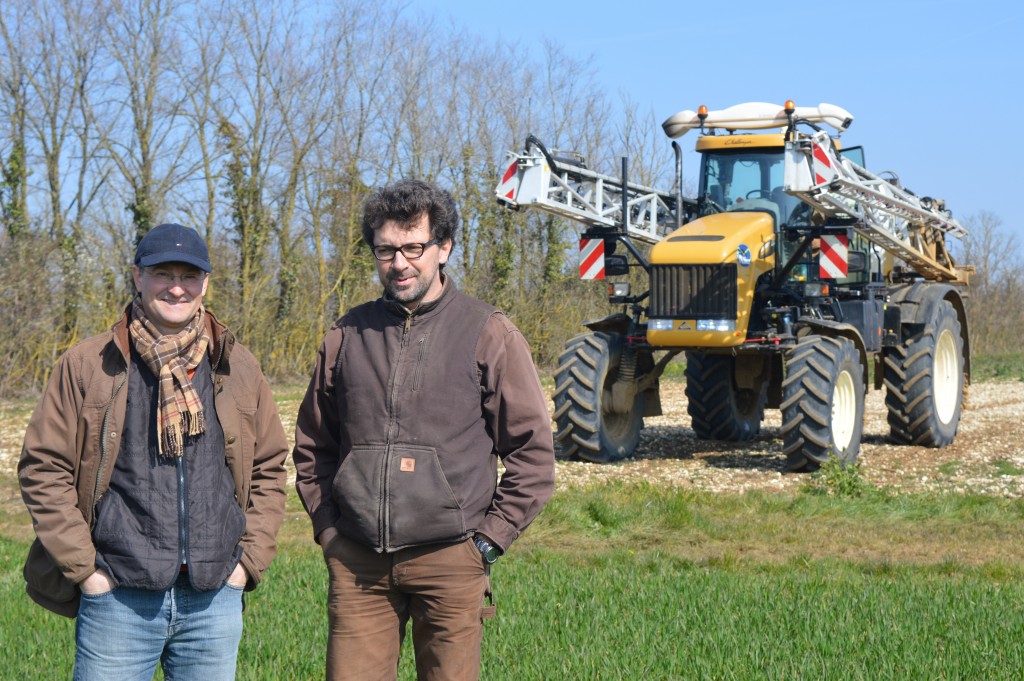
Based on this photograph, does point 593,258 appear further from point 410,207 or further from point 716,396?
point 410,207

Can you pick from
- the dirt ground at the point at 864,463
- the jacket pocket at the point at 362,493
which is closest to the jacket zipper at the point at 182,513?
the jacket pocket at the point at 362,493

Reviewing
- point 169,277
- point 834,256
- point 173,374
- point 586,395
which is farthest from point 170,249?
point 834,256

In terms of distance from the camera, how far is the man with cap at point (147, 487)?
321cm

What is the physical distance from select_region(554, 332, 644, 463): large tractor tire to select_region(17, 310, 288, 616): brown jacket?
25.1 feet

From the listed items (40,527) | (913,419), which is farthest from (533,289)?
(40,527)

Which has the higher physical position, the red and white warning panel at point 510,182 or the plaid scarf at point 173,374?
the red and white warning panel at point 510,182

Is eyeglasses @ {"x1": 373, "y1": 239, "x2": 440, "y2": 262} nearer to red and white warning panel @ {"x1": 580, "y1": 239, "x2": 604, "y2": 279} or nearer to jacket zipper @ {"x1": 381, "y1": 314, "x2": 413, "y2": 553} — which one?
jacket zipper @ {"x1": 381, "y1": 314, "x2": 413, "y2": 553}

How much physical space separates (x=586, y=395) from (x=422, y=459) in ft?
25.1

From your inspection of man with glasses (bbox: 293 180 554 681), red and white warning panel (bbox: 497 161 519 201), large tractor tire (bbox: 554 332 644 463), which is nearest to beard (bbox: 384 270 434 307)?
man with glasses (bbox: 293 180 554 681)

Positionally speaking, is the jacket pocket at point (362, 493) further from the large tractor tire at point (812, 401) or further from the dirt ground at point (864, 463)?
the large tractor tire at point (812, 401)

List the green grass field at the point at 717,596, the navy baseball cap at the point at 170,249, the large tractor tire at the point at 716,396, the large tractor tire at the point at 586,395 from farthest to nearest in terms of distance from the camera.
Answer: the large tractor tire at the point at 716,396 → the large tractor tire at the point at 586,395 → the green grass field at the point at 717,596 → the navy baseball cap at the point at 170,249

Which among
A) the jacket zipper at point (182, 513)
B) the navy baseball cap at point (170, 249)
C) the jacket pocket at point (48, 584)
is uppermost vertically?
the navy baseball cap at point (170, 249)

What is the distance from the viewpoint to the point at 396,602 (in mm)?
3578

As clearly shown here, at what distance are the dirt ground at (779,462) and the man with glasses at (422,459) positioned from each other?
6.84 m
